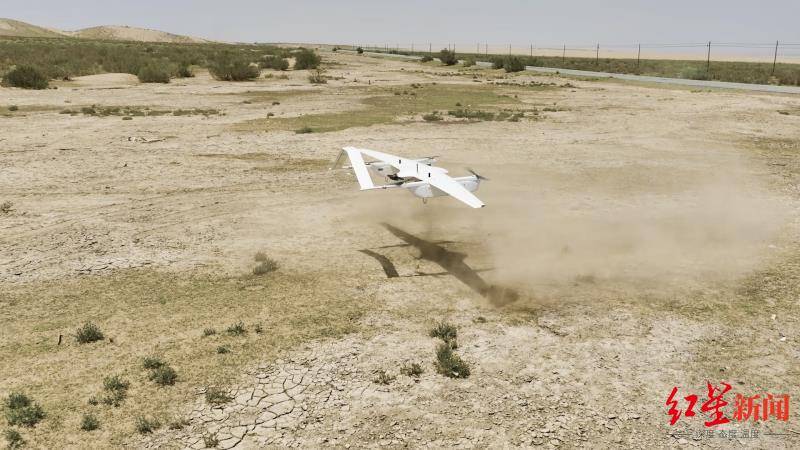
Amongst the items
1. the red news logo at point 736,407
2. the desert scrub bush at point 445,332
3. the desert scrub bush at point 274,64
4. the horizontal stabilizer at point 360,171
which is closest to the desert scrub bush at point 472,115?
the horizontal stabilizer at point 360,171

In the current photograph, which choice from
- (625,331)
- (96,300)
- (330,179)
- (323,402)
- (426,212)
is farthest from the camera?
(330,179)

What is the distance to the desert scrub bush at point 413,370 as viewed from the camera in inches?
411

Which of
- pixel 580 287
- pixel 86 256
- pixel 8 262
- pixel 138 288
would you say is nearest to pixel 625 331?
pixel 580 287

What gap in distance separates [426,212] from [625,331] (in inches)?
377

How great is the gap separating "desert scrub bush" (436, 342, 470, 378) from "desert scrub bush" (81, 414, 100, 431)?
20.7ft

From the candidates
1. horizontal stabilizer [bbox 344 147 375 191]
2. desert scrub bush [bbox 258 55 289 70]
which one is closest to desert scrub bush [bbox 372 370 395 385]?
horizontal stabilizer [bbox 344 147 375 191]

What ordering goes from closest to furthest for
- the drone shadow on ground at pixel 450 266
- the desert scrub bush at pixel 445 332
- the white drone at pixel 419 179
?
the desert scrub bush at pixel 445 332, the drone shadow on ground at pixel 450 266, the white drone at pixel 419 179

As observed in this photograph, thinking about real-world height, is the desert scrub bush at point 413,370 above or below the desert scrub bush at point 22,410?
below

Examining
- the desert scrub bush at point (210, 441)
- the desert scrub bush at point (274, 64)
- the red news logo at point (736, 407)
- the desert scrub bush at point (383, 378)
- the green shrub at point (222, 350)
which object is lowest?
the red news logo at point (736, 407)

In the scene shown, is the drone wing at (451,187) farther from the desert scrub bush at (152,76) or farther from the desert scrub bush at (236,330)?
the desert scrub bush at (152,76)

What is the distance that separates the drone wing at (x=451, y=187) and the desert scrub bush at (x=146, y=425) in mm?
8326

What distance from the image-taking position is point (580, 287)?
14.0m

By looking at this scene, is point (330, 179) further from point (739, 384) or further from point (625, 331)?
point (739, 384)

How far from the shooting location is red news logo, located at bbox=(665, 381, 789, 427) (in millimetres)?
9195
